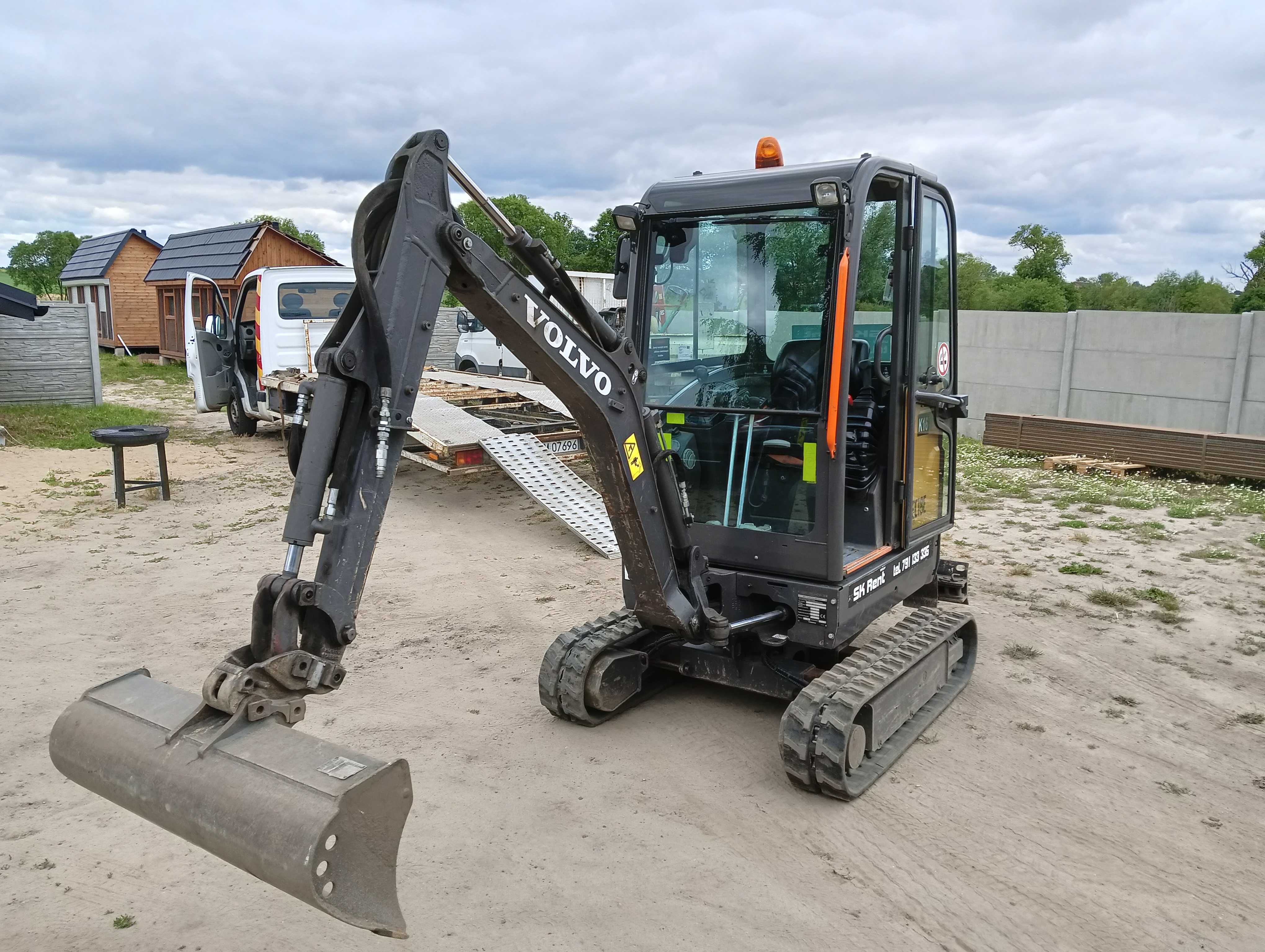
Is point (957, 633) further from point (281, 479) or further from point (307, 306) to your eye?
point (307, 306)

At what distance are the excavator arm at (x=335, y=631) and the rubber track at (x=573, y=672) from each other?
1.61m

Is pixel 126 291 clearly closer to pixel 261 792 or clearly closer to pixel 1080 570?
pixel 1080 570

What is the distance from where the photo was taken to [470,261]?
335 centimetres

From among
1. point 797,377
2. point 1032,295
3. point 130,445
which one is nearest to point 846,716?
point 797,377

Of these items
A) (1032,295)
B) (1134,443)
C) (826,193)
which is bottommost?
(1134,443)

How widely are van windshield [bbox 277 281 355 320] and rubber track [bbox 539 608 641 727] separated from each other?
377 inches

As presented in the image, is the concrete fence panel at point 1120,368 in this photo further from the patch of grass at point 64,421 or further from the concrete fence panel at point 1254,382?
the patch of grass at point 64,421

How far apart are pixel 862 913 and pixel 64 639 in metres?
5.27

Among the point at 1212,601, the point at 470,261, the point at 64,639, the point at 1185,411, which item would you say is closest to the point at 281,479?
the point at 64,639

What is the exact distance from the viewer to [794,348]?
462 cm

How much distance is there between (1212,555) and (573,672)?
624cm

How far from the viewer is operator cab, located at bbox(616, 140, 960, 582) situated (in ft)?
14.5

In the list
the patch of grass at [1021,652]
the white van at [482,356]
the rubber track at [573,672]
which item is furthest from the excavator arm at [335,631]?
the white van at [482,356]

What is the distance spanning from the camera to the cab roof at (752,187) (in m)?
4.42
